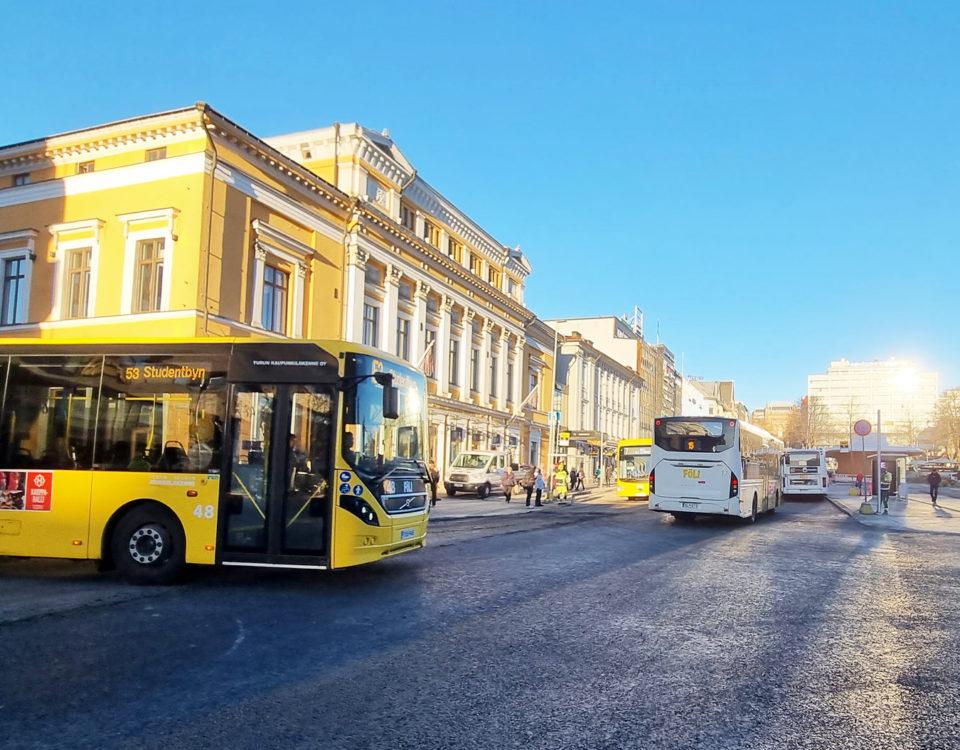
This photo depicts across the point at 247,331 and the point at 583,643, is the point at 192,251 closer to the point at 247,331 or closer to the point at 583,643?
the point at 247,331

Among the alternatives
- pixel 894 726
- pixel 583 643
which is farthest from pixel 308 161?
pixel 894 726

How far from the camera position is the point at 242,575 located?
412 inches

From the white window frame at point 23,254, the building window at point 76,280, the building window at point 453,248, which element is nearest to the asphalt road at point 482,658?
the building window at point 76,280

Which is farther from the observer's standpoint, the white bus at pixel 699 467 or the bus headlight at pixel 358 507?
the white bus at pixel 699 467

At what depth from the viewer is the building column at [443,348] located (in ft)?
135

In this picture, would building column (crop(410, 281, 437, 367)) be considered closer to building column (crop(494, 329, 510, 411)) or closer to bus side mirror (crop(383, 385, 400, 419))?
building column (crop(494, 329, 510, 411))

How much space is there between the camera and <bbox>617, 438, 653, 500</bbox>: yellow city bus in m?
35.2

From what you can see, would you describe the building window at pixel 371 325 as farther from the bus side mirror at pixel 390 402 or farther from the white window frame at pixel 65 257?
the bus side mirror at pixel 390 402

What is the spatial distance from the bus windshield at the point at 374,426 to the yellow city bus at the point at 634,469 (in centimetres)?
2591

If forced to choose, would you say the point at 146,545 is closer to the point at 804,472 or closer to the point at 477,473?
the point at 477,473

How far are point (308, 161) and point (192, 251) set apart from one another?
10.5m

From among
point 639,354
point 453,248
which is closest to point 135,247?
A: point 453,248

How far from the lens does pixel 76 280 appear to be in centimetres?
2750

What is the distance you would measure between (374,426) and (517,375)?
140 ft
